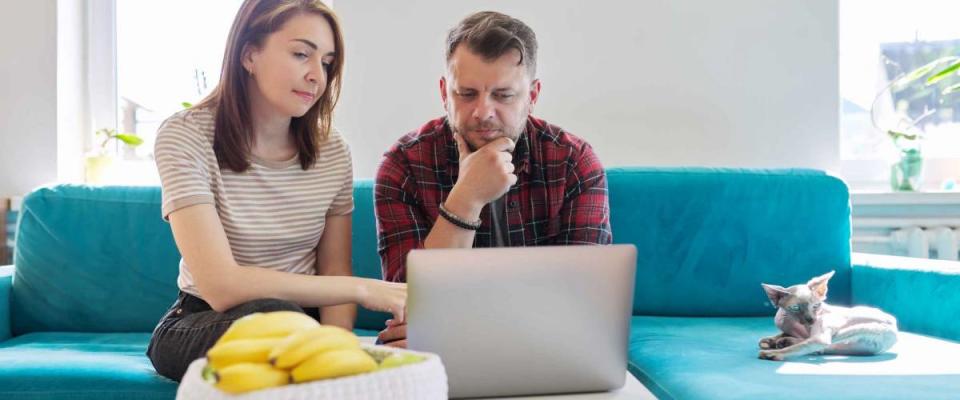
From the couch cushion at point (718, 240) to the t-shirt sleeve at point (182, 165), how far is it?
104 cm

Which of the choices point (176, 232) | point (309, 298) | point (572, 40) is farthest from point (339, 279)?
point (572, 40)

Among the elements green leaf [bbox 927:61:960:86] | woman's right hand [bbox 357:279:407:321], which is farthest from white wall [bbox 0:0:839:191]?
woman's right hand [bbox 357:279:407:321]

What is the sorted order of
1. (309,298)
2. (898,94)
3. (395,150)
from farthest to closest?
(898,94), (395,150), (309,298)

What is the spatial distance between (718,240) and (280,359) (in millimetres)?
1650

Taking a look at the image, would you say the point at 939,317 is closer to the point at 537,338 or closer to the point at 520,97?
the point at 520,97

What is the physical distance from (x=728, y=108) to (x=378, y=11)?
3.67 feet

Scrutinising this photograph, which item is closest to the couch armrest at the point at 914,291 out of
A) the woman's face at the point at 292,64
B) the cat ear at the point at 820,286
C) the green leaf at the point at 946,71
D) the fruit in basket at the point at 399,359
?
the cat ear at the point at 820,286

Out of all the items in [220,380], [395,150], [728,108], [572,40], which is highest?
[572,40]

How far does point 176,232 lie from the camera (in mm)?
1473

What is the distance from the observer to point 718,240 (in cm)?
217

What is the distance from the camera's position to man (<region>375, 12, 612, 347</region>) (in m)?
1.55

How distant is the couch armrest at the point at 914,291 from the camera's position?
1.83 metres

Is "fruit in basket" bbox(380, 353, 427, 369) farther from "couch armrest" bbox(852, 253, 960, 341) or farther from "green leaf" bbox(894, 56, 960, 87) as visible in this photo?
"green leaf" bbox(894, 56, 960, 87)

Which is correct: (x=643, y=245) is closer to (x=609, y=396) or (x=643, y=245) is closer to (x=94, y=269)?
(x=609, y=396)
